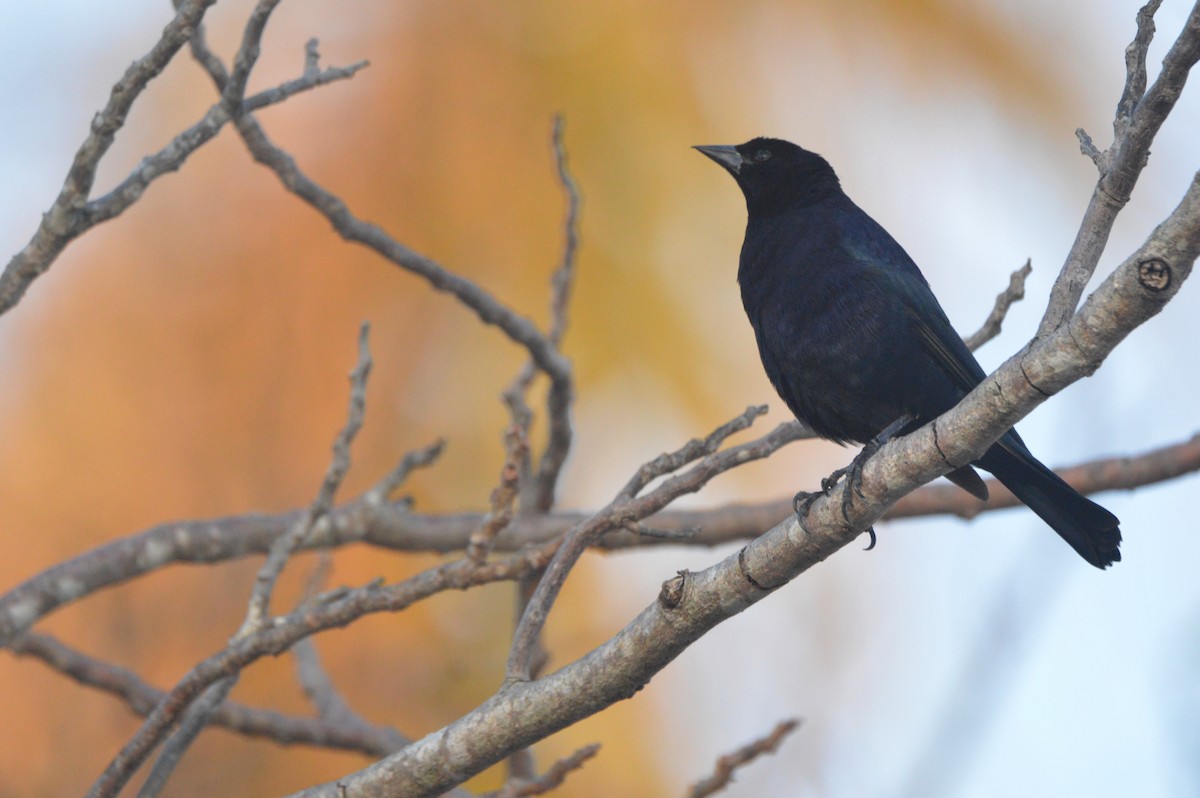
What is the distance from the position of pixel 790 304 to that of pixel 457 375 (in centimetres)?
418

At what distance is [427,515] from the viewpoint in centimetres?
480

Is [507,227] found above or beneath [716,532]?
above

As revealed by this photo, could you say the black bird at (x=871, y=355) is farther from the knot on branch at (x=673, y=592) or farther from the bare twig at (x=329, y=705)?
the bare twig at (x=329, y=705)

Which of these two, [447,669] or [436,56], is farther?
[436,56]

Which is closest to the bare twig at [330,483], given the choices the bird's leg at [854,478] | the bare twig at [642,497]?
the bare twig at [642,497]

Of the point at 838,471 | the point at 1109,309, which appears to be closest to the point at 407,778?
the point at 838,471

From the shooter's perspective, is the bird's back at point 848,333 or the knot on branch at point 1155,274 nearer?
the knot on branch at point 1155,274

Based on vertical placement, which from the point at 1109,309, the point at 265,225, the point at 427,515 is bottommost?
the point at 1109,309

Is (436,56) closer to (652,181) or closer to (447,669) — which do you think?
(652,181)

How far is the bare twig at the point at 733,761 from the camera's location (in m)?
3.45

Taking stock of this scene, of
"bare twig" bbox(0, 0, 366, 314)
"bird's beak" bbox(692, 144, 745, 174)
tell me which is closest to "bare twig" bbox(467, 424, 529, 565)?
"bare twig" bbox(0, 0, 366, 314)

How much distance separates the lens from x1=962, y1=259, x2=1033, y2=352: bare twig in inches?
157

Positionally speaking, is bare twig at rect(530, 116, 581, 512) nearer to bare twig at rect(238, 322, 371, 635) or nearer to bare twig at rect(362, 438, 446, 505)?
bare twig at rect(362, 438, 446, 505)

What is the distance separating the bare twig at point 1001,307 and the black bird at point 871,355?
51 millimetres
